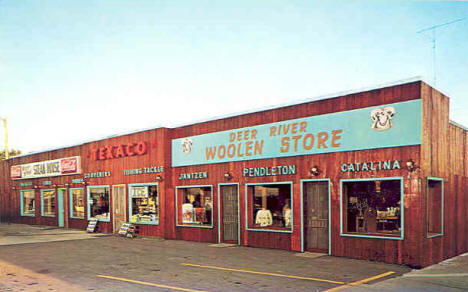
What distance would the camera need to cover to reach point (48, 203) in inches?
1106

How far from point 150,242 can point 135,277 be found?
26.4 feet

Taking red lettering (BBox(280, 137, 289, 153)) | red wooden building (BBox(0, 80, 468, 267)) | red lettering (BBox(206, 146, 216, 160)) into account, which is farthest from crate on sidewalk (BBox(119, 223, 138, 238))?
red lettering (BBox(280, 137, 289, 153))

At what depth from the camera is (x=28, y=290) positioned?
903 centimetres

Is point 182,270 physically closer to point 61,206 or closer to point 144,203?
point 144,203

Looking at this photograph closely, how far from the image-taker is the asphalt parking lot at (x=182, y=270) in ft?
30.1

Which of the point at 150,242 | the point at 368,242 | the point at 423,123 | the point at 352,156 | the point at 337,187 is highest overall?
the point at 423,123

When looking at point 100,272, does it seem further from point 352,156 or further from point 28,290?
point 352,156

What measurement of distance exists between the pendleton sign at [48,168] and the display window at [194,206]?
9262 millimetres

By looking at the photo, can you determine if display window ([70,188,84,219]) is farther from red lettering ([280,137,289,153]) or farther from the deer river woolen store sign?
red lettering ([280,137,289,153])

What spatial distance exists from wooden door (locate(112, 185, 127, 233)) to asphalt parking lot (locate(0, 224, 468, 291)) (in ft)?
17.9

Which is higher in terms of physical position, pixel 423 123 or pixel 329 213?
pixel 423 123

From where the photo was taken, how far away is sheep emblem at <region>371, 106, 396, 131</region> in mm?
11914

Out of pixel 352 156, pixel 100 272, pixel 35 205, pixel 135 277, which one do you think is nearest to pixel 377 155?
pixel 352 156

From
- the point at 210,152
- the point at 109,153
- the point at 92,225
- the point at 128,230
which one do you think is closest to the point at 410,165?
the point at 210,152
